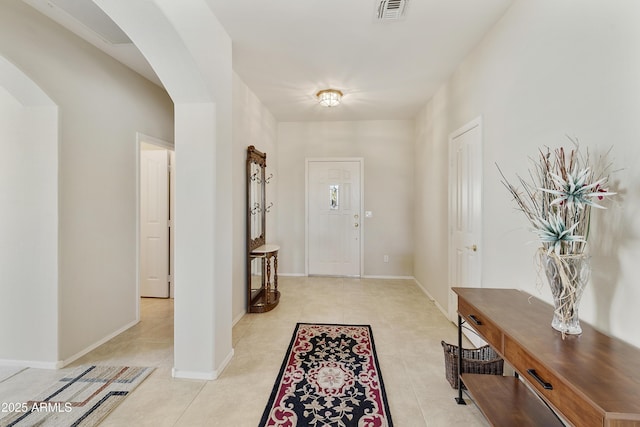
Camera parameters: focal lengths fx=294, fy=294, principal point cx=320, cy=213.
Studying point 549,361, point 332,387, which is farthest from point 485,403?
point 332,387

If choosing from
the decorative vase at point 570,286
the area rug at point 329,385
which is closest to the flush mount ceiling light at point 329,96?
the area rug at point 329,385

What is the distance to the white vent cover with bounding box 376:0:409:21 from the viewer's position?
208 cm

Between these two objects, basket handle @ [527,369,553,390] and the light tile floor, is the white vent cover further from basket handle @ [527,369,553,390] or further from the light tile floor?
the light tile floor

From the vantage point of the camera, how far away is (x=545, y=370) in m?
1.08

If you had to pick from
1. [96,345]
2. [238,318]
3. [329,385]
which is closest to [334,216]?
[238,318]

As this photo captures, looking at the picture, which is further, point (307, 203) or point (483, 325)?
point (307, 203)

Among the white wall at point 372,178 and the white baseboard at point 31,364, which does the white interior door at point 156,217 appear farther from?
the white wall at point 372,178

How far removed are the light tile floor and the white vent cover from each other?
2.73 m

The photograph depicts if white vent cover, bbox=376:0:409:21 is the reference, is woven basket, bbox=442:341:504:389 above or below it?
below

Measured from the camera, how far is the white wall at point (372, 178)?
16.9ft

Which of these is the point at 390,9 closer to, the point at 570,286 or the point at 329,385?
the point at 570,286

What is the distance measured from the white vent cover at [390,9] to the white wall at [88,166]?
8.35 ft

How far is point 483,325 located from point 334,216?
3732mm

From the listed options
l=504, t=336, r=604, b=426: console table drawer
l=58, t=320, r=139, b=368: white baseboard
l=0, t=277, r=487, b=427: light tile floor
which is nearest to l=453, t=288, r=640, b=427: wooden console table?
l=504, t=336, r=604, b=426: console table drawer
